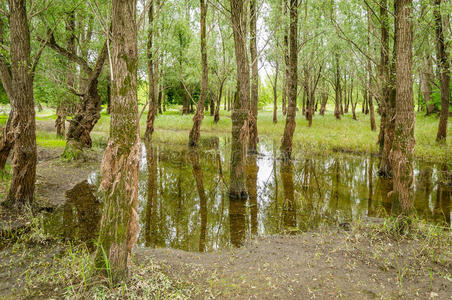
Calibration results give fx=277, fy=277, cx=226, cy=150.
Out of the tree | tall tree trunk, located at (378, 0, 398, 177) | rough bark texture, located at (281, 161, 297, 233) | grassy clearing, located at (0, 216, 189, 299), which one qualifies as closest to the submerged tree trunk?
the tree

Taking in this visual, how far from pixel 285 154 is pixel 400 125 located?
338 inches

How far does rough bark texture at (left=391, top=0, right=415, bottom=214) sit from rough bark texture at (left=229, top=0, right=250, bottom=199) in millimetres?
3648

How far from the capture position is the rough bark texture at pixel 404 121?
5.18 metres

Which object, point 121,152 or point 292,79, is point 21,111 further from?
point 292,79

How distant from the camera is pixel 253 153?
48.6 ft

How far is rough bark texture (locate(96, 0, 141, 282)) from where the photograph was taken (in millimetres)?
3287

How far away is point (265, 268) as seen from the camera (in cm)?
416

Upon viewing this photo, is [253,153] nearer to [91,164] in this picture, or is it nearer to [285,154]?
[285,154]

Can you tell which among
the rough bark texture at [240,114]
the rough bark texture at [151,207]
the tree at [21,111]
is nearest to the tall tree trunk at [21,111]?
the tree at [21,111]

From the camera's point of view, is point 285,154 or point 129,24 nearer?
point 129,24

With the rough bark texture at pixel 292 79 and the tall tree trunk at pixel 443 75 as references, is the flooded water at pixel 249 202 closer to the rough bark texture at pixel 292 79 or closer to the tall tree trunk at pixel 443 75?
the rough bark texture at pixel 292 79

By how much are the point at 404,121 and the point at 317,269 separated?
3.26 metres

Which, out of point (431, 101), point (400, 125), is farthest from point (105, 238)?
point (431, 101)

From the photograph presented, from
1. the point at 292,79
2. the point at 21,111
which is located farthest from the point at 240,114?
the point at 292,79
